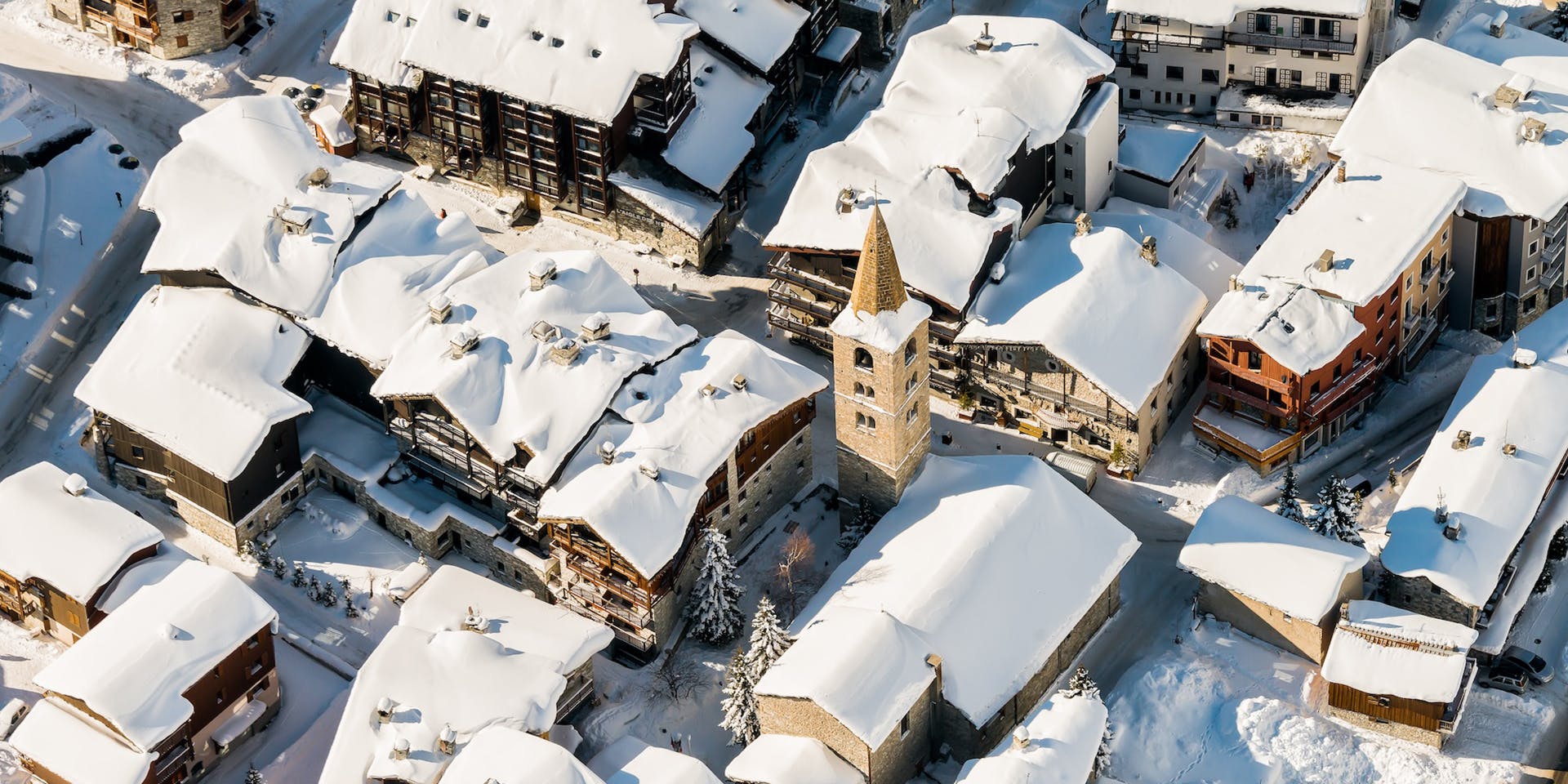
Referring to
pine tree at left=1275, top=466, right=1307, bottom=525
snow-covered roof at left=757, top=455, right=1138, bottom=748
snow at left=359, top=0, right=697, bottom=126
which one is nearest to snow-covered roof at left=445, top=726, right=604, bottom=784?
snow-covered roof at left=757, top=455, right=1138, bottom=748

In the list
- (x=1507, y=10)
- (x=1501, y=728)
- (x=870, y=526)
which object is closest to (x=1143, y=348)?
(x=870, y=526)

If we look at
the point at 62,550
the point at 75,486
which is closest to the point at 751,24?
the point at 75,486

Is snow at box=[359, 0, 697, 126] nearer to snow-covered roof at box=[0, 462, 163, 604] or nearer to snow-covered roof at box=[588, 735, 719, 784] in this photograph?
snow-covered roof at box=[0, 462, 163, 604]

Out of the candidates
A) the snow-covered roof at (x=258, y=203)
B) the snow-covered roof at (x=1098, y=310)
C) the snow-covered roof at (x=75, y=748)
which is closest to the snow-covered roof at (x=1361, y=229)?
the snow-covered roof at (x=1098, y=310)

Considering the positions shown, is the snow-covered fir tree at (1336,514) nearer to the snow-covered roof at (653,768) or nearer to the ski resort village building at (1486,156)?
the ski resort village building at (1486,156)

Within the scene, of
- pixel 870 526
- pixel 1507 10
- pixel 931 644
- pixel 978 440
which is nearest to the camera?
pixel 931 644

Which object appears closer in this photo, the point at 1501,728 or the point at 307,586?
the point at 1501,728

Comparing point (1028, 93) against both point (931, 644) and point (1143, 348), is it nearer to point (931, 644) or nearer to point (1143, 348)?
point (1143, 348)
